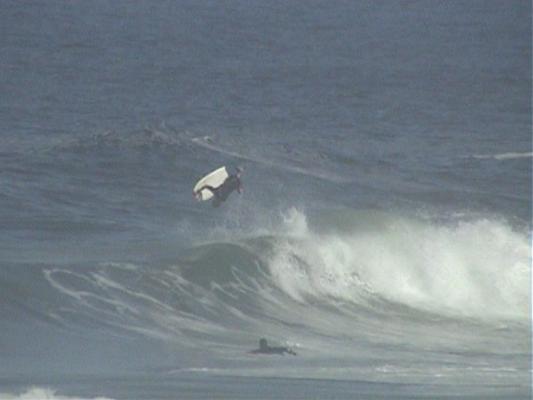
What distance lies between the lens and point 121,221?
Answer: 28.2 metres

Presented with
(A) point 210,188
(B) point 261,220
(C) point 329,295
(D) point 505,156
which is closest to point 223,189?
(A) point 210,188

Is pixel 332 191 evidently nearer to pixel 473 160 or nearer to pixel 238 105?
pixel 473 160

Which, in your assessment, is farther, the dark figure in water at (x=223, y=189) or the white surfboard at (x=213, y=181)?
the white surfboard at (x=213, y=181)

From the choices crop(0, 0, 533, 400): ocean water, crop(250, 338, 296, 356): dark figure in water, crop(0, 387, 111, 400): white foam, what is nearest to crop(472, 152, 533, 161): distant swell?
crop(0, 0, 533, 400): ocean water

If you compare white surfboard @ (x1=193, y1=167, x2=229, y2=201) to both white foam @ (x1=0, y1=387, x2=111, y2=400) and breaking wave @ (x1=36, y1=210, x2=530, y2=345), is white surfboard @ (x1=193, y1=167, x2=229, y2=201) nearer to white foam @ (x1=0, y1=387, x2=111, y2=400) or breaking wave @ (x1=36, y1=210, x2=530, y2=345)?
breaking wave @ (x1=36, y1=210, x2=530, y2=345)

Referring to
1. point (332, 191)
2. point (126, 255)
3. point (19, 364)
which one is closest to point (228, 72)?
point (332, 191)

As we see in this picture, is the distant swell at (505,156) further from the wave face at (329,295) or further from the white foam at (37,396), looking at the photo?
the white foam at (37,396)

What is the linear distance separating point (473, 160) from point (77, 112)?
29.3ft

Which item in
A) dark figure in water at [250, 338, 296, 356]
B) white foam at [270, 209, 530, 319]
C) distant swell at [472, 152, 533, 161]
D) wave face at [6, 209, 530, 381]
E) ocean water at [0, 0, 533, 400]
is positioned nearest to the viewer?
ocean water at [0, 0, 533, 400]

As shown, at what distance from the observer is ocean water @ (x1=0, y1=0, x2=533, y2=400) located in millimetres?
19734

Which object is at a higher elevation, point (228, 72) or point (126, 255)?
point (228, 72)

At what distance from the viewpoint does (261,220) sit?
28.9m

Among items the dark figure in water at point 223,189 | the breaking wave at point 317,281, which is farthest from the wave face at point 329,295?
the dark figure in water at point 223,189

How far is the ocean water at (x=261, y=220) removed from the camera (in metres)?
19.7
